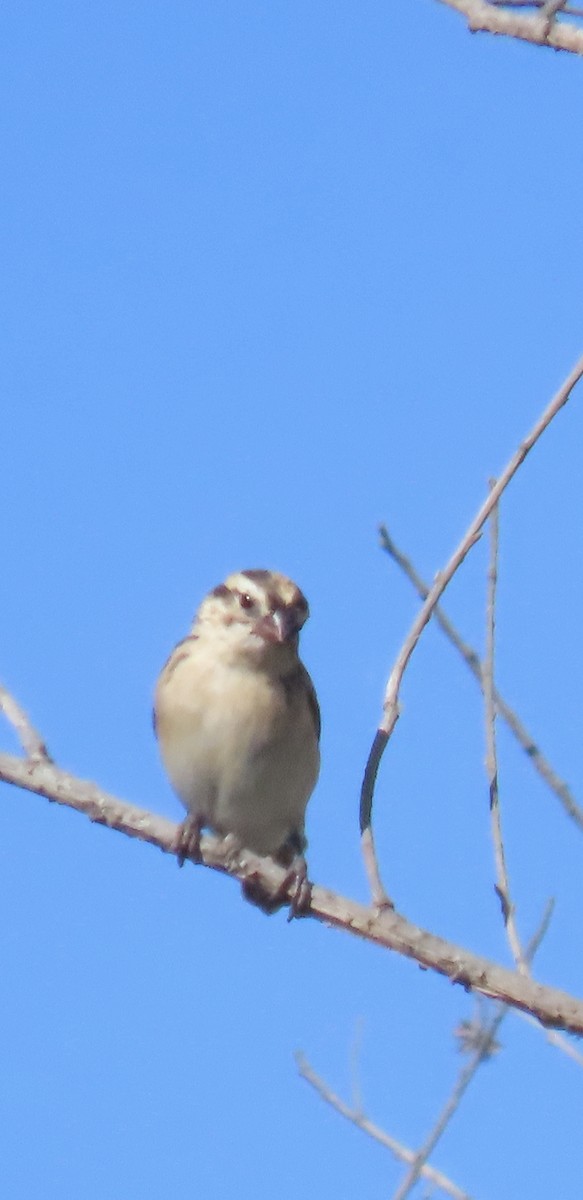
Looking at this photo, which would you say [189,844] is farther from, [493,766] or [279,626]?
[279,626]

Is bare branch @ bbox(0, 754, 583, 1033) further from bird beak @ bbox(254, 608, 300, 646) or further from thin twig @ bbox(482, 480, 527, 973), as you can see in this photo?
bird beak @ bbox(254, 608, 300, 646)

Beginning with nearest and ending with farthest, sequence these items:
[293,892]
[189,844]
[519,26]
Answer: [519,26], [293,892], [189,844]

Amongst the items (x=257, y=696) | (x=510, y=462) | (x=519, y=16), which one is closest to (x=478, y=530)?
(x=510, y=462)

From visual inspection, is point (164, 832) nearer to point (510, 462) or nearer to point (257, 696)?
point (510, 462)

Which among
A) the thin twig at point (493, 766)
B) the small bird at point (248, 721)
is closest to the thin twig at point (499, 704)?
the thin twig at point (493, 766)

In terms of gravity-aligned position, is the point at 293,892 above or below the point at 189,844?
below

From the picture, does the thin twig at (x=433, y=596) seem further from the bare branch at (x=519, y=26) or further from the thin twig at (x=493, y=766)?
the bare branch at (x=519, y=26)

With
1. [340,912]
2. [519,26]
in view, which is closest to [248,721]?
[340,912]
